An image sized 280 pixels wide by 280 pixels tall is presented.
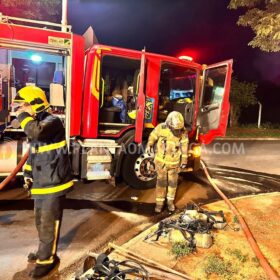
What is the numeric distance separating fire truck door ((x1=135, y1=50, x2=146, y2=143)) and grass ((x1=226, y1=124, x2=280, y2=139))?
9.90 m

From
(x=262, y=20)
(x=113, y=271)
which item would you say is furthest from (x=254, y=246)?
(x=262, y=20)

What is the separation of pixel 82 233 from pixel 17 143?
1.92 meters

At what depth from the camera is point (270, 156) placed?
10180 mm

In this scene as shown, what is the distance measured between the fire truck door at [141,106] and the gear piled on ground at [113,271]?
2.67m

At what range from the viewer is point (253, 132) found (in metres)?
16.0

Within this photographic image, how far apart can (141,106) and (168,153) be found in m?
1.00

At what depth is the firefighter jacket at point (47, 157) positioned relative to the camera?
9.65 ft

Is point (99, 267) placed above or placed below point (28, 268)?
above

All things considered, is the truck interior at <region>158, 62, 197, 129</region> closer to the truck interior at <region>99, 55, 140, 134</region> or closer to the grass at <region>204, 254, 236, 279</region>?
the truck interior at <region>99, 55, 140, 134</region>

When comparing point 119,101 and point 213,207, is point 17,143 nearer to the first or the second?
point 119,101

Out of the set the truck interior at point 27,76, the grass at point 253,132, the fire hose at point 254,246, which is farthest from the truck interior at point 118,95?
the grass at point 253,132

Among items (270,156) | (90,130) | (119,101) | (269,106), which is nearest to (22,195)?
(90,130)

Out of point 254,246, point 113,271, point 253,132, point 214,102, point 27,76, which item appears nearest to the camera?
point 113,271

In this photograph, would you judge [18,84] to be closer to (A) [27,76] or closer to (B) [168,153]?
(A) [27,76]
